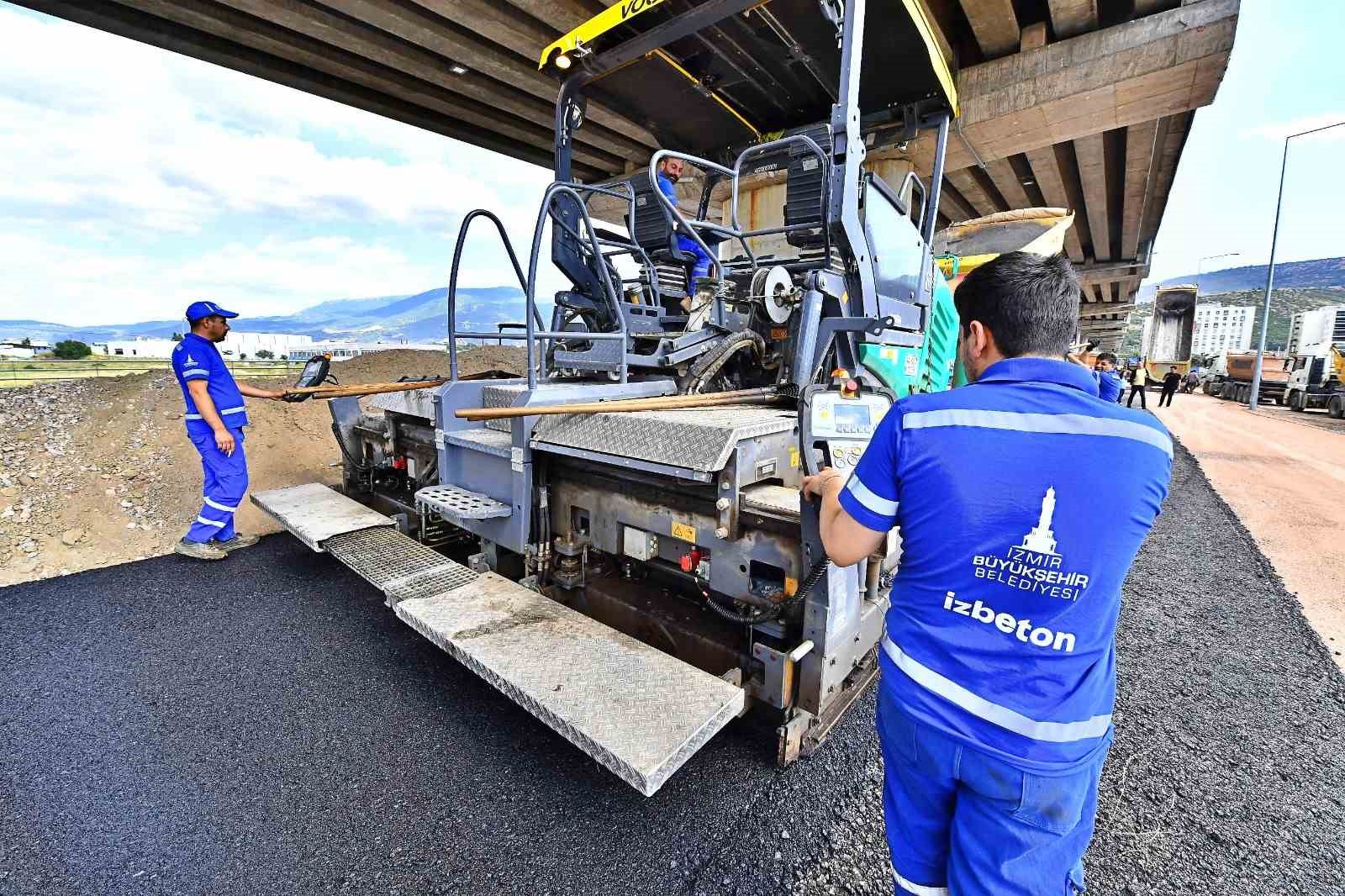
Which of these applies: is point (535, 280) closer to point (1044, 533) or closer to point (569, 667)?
point (569, 667)

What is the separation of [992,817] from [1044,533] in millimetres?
598

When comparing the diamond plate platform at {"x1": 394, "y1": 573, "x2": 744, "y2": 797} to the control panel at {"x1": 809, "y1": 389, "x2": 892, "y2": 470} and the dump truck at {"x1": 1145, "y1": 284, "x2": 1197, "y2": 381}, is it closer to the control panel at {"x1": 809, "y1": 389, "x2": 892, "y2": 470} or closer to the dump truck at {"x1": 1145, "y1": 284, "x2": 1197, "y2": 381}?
the control panel at {"x1": 809, "y1": 389, "x2": 892, "y2": 470}

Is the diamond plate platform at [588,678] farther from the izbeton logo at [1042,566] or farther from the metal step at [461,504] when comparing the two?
the izbeton logo at [1042,566]

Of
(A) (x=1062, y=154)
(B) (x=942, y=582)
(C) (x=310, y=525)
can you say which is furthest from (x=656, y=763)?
(A) (x=1062, y=154)

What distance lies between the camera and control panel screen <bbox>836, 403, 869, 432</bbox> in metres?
2.04

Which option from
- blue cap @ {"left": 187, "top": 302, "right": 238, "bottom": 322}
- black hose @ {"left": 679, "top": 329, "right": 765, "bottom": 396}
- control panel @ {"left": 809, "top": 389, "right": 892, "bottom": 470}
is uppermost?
blue cap @ {"left": 187, "top": 302, "right": 238, "bottom": 322}

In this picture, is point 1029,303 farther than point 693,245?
No

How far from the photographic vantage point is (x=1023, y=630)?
1.16 meters

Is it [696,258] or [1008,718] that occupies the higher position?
[696,258]

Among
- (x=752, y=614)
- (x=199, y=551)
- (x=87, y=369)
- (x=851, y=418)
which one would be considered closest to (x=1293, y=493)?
(x=851, y=418)

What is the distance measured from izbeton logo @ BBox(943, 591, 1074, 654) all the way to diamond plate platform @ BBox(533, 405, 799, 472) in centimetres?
99

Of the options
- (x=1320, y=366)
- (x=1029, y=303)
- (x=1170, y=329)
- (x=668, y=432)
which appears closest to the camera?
(x=1029, y=303)

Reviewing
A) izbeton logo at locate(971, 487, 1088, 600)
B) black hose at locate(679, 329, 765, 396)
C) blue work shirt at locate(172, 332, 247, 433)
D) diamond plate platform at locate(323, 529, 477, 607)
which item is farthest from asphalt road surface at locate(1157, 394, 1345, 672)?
blue work shirt at locate(172, 332, 247, 433)

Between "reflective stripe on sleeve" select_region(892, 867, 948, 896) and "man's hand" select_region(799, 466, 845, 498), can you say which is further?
"man's hand" select_region(799, 466, 845, 498)
